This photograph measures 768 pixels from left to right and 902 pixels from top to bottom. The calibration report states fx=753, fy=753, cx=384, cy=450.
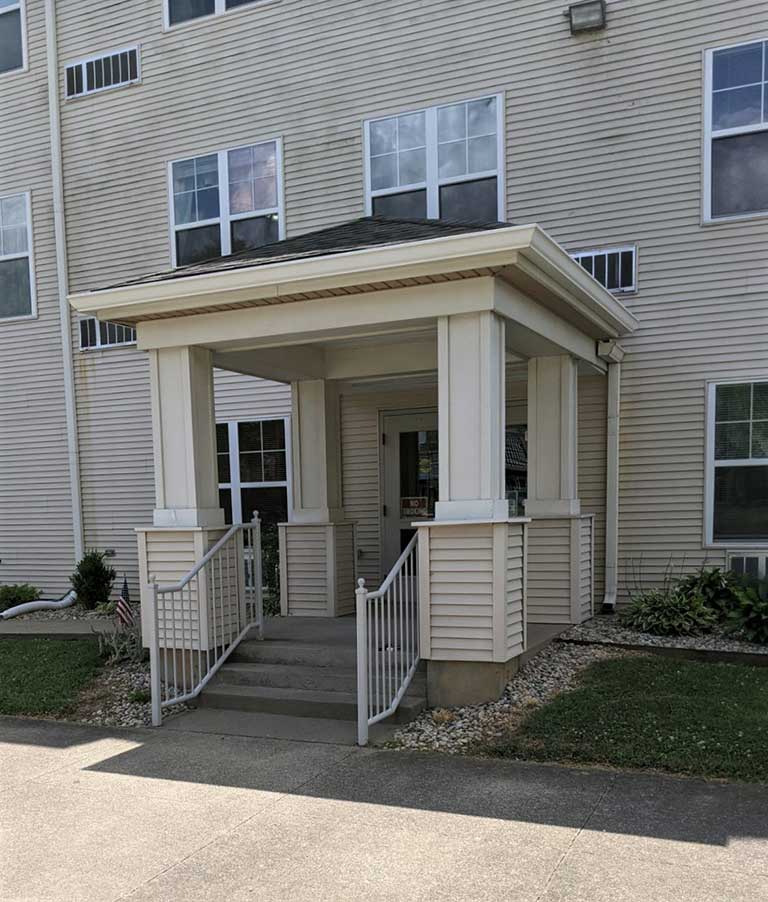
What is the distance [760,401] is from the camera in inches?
288

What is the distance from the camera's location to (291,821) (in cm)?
375

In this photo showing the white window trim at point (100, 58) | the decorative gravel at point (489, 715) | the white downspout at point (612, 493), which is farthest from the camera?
the white window trim at point (100, 58)

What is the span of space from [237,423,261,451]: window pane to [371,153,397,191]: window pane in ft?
10.9

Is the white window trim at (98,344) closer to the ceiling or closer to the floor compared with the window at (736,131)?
closer to the floor

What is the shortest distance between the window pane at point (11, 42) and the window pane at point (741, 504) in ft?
36.2

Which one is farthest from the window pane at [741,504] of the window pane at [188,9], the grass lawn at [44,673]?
the window pane at [188,9]

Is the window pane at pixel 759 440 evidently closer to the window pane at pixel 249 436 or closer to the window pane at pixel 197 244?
the window pane at pixel 249 436

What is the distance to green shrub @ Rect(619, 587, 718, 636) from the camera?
264 inches

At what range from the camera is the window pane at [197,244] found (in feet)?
31.8

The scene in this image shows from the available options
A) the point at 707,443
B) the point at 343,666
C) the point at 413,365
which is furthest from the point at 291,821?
the point at 707,443

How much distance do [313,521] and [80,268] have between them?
570 centimetres

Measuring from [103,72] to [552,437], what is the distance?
8.20 m

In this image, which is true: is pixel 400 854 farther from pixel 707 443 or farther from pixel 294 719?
pixel 707 443

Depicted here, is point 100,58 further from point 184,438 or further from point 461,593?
point 461,593
